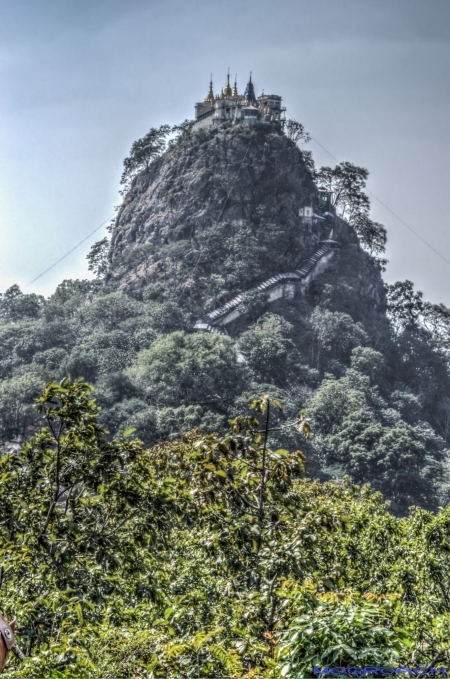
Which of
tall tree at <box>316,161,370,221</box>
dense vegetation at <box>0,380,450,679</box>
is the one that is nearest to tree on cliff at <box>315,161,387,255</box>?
tall tree at <box>316,161,370,221</box>

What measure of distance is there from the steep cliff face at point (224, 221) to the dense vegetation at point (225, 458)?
0.93 ft

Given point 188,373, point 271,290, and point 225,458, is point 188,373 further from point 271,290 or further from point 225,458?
point 225,458

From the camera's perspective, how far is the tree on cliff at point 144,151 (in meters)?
77.4

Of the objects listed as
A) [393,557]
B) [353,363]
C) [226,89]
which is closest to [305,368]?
[353,363]

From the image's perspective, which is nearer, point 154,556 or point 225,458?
point 225,458

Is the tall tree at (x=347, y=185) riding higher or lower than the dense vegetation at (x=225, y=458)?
higher

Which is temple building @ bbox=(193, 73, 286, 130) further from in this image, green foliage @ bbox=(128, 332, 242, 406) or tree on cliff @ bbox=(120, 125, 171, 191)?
green foliage @ bbox=(128, 332, 242, 406)

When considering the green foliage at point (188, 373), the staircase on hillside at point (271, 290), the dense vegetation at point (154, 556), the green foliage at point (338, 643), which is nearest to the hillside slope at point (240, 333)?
the green foliage at point (188, 373)

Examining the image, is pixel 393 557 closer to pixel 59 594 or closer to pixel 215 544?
pixel 215 544

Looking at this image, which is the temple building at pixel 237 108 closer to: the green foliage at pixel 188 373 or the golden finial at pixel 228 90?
the golden finial at pixel 228 90

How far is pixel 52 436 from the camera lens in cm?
806

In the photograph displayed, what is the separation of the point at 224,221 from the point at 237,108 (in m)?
12.7

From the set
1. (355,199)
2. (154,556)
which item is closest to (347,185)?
(355,199)

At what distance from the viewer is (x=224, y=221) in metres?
69.9
